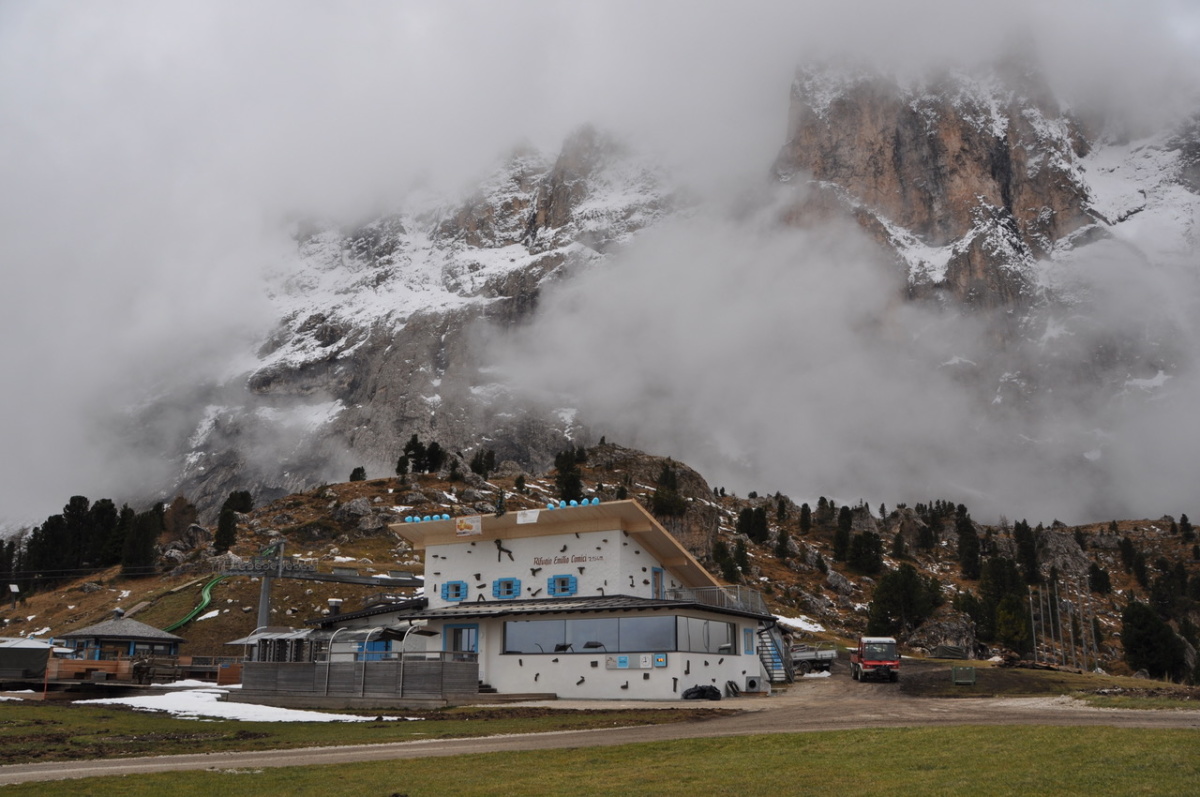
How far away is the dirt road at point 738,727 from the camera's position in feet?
61.0

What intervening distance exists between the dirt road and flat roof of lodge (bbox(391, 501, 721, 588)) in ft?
35.7

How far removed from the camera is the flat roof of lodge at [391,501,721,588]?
142 ft

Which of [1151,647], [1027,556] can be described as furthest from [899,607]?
[1027,556]

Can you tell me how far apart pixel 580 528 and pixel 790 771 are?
29316 mm

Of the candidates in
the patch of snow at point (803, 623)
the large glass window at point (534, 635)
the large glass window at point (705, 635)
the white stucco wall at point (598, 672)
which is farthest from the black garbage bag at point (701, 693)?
the patch of snow at point (803, 623)

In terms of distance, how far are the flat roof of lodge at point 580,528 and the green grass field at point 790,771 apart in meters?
23.6

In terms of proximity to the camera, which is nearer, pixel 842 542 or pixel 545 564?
pixel 545 564

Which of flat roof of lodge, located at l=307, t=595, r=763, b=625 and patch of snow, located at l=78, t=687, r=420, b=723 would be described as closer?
patch of snow, located at l=78, t=687, r=420, b=723

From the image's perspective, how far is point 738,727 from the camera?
24422 millimetres

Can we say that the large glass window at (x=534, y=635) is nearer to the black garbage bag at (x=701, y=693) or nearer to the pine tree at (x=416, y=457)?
the black garbage bag at (x=701, y=693)

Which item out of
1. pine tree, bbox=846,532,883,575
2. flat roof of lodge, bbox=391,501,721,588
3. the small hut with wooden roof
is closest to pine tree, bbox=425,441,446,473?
pine tree, bbox=846,532,883,575

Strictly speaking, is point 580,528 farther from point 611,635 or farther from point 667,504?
point 667,504

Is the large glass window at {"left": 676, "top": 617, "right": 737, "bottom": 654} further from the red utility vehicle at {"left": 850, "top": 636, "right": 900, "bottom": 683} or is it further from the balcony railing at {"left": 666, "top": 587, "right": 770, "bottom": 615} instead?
the red utility vehicle at {"left": 850, "top": 636, "right": 900, "bottom": 683}

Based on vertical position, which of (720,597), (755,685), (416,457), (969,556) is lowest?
(755,685)
